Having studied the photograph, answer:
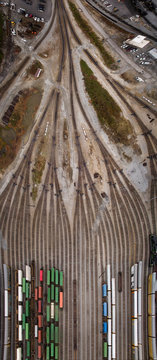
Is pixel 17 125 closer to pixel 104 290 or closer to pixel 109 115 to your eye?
pixel 109 115

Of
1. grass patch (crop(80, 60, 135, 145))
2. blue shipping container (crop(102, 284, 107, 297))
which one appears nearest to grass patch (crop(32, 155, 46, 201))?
grass patch (crop(80, 60, 135, 145))

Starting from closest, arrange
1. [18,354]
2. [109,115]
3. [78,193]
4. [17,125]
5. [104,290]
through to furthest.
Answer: [18,354]
[104,290]
[109,115]
[17,125]
[78,193]

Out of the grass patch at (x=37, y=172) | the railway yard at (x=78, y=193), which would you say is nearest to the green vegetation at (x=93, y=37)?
the railway yard at (x=78, y=193)

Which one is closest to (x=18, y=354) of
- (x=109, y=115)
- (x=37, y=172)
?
(x=37, y=172)

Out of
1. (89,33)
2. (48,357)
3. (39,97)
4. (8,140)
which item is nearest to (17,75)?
(39,97)

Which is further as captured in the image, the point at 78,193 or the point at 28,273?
the point at 78,193

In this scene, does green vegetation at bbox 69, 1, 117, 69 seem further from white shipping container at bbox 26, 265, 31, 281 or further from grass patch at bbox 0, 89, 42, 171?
white shipping container at bbox 26, 265, 31, 281

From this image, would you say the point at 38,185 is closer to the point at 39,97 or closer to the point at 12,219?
the point at 12,219
